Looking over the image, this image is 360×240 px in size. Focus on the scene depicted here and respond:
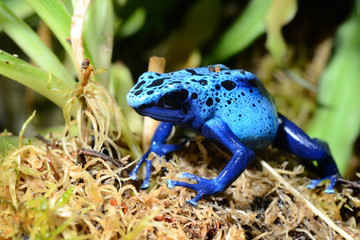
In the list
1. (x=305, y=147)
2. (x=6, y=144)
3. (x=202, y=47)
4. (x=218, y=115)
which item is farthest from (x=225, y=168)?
(x=202, y=47)

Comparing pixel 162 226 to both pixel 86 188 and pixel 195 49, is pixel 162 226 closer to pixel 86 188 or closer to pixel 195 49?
pixel 86 188

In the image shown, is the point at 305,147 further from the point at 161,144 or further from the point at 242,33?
the point at 242,33

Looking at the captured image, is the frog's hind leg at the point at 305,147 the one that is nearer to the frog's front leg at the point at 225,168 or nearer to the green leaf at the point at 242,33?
the frog's front leg at the point at 225,168

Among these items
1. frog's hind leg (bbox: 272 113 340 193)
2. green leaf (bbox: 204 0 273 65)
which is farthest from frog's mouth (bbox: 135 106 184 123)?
green leaf (bbox: 204 0 273 65)

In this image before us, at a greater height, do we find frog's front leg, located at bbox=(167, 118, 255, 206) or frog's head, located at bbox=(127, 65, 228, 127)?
frog's head, located at bbox=(127, 65, 228, 127)

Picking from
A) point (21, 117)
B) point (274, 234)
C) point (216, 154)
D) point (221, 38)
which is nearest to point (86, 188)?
point (216, 154)

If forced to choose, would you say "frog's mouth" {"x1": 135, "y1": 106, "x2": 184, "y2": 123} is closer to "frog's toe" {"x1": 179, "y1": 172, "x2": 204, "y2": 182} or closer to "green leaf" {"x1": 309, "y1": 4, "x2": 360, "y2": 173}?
"frog's toe" {"x1": 179, "y1": 172, "x2": 204, "y2": 182}

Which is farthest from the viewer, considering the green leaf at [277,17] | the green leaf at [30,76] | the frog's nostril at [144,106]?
the green leaf at [277,17]

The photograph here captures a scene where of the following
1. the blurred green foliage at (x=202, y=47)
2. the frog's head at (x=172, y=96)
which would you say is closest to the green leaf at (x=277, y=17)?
the blurred green foliage at (x=202, y=47)
